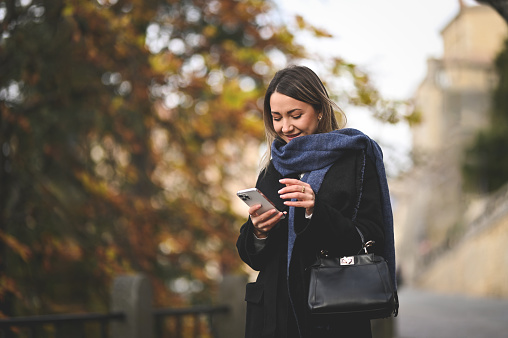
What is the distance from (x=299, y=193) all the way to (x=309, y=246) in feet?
0.87

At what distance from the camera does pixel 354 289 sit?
7.00 ft

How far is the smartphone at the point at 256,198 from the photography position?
2.21 m

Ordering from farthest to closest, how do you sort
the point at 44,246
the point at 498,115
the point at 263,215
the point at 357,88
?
the point at 498,115, the point at 357,88, the point at 44,246, the point at 263,215

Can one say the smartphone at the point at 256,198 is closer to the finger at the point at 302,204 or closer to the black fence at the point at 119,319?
the finger at the point at 302,204

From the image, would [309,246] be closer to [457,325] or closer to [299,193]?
[299,193]

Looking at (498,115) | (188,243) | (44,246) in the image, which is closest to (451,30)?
(498,115)

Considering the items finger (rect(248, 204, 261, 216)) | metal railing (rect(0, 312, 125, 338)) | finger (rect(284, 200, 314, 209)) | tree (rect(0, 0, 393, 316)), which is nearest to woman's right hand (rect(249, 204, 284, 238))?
finger (rect(248, 204, 261, 216))

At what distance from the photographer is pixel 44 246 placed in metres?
6.06

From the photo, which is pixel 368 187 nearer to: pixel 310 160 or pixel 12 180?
pixel 310 160

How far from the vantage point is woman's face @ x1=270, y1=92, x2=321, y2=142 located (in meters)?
2.47

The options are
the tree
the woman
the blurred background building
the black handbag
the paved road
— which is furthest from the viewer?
the blurred background building

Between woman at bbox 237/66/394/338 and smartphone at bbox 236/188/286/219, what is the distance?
0.02 metres

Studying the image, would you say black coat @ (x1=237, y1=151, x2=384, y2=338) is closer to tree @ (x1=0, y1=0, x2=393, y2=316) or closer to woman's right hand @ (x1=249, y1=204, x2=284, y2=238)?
woman's right hand @ (x1=249, y1=204, x2=284, y2=238)

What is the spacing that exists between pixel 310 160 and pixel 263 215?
0.29 metres
